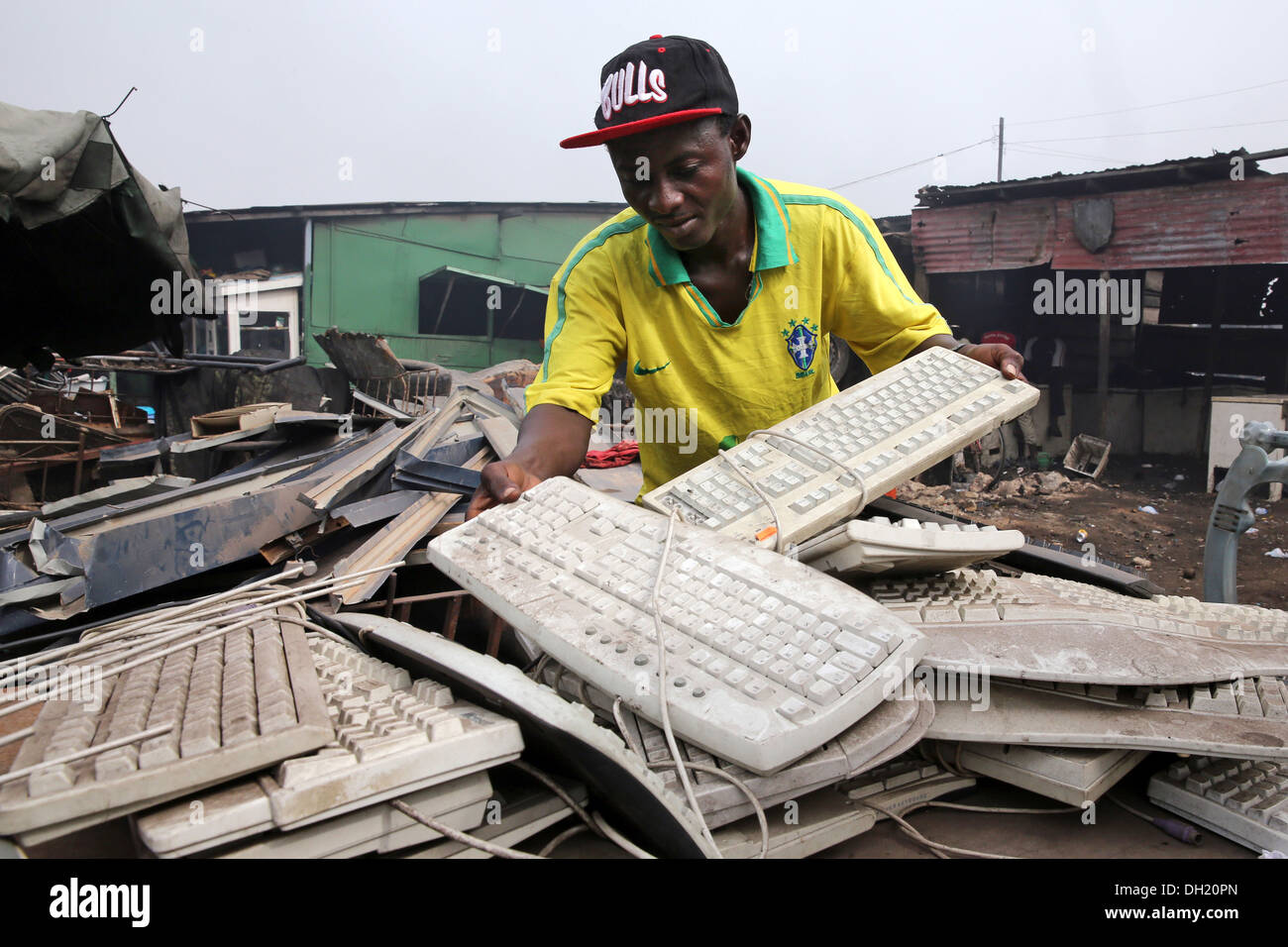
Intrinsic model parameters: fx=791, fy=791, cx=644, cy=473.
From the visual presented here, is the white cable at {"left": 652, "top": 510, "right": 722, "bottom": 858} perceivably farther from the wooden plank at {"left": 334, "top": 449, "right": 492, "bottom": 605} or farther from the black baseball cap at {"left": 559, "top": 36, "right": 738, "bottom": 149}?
the wooden plank at {"left": 334, "top": 449, "right": 492, "bottom": 605}

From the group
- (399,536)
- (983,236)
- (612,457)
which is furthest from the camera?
(983,236)

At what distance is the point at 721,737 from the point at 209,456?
534 cm

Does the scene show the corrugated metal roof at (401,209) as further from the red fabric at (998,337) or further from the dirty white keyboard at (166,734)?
the dirty white keyboard at (166,734)

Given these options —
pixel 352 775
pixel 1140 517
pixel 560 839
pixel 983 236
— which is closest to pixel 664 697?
pixel 560 839

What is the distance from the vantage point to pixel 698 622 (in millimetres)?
980

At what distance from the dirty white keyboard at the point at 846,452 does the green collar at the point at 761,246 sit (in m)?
0.41

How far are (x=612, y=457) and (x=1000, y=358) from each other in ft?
8.91

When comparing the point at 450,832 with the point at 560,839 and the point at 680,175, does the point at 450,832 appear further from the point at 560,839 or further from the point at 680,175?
the point at 680,175

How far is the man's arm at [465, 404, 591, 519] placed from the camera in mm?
1494

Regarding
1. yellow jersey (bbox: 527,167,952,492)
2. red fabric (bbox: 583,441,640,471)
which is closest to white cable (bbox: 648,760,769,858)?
yellow jersey (bbox: 527,167,952,492)

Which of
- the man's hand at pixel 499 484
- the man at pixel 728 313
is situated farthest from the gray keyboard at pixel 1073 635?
the man at pixel 728 313

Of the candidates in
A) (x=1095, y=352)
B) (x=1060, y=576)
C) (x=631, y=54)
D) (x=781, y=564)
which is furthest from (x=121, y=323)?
(x=1095, y=352)

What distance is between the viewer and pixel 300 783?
66 cm
